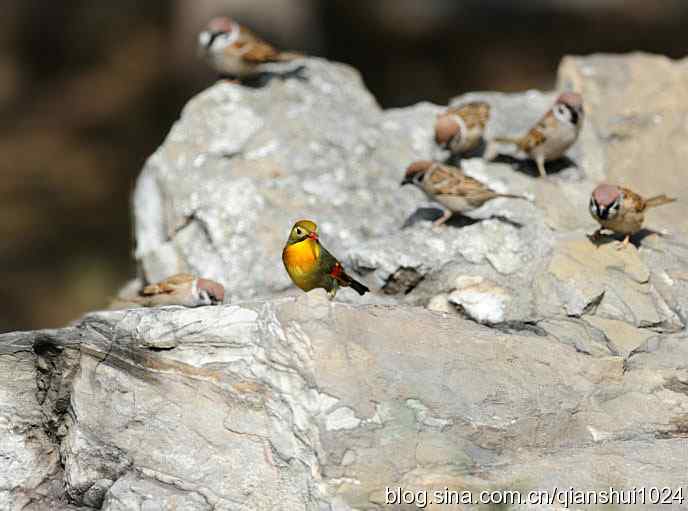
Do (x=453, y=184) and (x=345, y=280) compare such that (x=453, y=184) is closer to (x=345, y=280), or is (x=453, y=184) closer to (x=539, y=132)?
(x=539, y=132)

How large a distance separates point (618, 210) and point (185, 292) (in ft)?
9.54

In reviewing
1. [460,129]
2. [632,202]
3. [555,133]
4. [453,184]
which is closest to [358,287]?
[453,184]

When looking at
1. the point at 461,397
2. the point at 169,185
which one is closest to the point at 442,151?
the point at 169,185

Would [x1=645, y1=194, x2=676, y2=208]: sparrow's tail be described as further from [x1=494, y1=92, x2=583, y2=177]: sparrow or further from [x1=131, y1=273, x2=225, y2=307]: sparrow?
[x1=131, y1=273, x2=225, y2=307]: sparrow

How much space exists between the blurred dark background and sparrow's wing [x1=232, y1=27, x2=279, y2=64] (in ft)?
12.1

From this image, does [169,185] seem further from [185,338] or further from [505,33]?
[505,33]

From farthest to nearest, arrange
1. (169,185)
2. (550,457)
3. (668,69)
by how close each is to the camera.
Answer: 1. (668,69)
2. (169,185)
3. (550,457)

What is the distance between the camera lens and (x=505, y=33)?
41.8ft

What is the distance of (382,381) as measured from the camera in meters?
4.71

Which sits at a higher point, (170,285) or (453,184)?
(453,184)

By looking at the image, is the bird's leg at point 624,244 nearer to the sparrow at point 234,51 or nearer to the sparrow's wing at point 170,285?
the sparrow's wing at point 170,285

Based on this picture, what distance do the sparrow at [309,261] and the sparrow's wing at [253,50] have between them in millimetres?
2995

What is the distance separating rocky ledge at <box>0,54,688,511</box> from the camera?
4.58m

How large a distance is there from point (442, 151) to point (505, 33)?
218 inches
